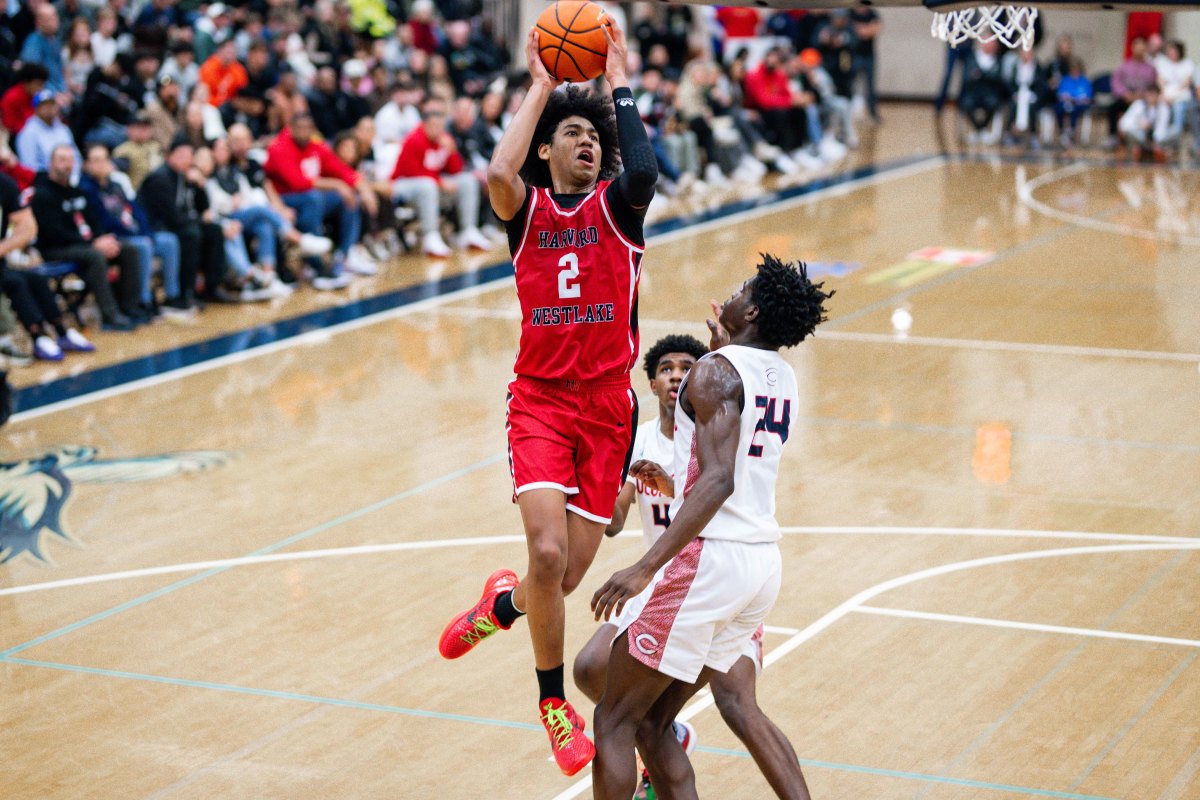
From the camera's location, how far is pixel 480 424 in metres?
10.5

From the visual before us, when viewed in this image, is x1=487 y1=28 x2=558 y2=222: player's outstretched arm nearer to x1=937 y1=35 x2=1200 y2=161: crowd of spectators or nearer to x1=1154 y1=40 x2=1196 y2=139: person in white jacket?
x1=937 y1=35 x2=1200 y2=161: crowd of spectators

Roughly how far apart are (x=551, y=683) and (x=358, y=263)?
35.6 ft

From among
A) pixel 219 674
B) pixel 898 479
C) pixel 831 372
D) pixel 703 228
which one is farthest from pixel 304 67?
pixel 219 674

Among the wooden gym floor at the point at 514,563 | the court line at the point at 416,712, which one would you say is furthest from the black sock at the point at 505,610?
the court line at the point at 416,712

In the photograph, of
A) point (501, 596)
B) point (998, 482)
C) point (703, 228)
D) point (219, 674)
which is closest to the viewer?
point (501, 596)

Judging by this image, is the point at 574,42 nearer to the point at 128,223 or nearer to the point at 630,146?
the point at 630,146

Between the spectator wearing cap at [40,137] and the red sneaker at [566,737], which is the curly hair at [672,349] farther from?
the spectator wearing cap at [40,137]

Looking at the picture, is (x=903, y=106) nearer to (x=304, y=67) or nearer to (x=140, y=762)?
(x=304, y=67)

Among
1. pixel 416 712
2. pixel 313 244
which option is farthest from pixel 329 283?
pixel 416 712

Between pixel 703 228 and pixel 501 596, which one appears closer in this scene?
pixel 501 596

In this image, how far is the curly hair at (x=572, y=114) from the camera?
5465 millimetres

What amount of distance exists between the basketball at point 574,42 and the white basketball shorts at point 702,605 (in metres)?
1.67

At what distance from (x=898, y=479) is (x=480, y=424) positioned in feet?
9.44

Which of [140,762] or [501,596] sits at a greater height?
[501,596]
